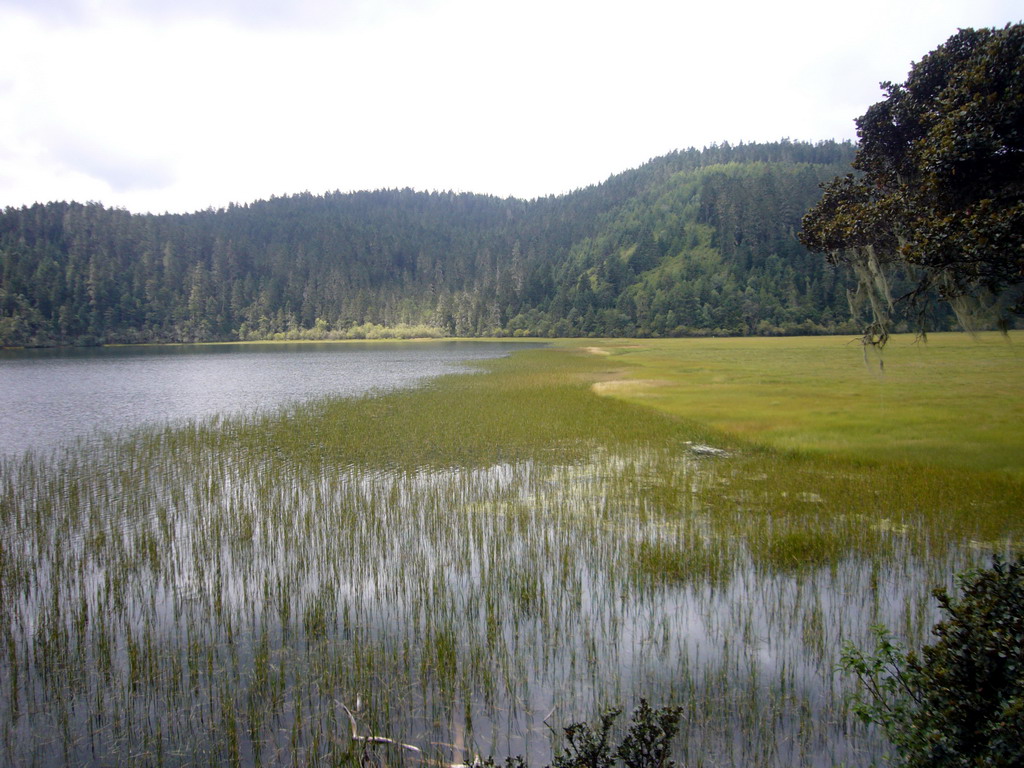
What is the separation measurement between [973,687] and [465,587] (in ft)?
20.0

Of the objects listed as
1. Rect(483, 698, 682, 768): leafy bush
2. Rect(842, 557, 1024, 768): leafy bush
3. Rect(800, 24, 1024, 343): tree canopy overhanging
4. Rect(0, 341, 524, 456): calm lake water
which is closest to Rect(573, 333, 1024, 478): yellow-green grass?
Rect(800, 24, 1024, 343): tree canopy overhanging

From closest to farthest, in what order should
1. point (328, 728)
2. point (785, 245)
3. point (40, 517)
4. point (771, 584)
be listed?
point (328, 728) → point (771, 584) → point (40, 517) → point (785, 245)

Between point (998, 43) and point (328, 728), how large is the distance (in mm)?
15399

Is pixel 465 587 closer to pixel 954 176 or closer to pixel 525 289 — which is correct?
pixel 954 176

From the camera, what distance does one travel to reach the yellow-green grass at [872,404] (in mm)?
16203

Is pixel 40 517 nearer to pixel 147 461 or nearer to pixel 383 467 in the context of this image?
pixel 147 461

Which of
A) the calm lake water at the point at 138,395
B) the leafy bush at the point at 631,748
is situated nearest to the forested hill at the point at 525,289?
the calm lake water at the point at 138,395

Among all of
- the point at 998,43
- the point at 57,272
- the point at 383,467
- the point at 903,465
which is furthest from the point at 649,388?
the point at 57,272

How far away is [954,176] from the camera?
10820 mm

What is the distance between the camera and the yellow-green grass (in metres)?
16.2

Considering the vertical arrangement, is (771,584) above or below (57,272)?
below

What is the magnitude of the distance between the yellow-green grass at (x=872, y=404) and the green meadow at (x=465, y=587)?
11.7 inches

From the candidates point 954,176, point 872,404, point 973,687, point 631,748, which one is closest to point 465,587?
point 631,748

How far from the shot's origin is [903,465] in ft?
48.0
